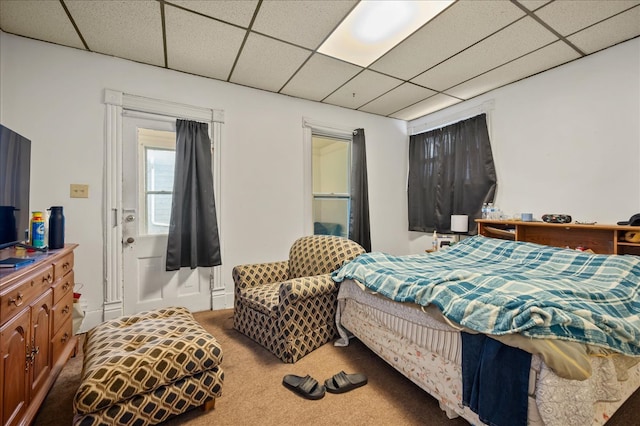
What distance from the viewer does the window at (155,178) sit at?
9.39ft

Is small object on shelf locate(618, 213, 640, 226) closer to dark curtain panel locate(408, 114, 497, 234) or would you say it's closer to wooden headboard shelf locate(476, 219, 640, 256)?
wooden headboard shelf locate(476, 219, 640, 256)

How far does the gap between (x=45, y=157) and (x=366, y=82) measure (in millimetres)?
3163

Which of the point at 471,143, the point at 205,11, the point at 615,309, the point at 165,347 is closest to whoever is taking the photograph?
the point at 615,309

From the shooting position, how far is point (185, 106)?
3.00 m

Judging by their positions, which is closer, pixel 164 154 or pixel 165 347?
pixel 165 347

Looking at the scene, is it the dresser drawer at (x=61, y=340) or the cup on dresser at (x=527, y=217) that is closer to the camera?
the dresser drawer at (x=61, y=340)

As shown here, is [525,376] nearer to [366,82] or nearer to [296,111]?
[366,82]

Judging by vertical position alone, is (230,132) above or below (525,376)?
above

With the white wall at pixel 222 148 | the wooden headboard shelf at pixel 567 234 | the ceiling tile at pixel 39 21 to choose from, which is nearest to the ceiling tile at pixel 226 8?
the ceiling tile at pixel 39 21

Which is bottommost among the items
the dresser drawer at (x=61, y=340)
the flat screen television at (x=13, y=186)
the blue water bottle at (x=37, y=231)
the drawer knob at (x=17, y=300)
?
the dresser drawer at (x=61, y=340)

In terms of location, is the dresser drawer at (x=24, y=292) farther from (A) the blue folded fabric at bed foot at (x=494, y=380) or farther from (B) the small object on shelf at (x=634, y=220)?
(B) the small object on shelf at (x=634, y=220)

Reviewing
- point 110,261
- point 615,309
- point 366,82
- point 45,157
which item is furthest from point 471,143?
point 45,157

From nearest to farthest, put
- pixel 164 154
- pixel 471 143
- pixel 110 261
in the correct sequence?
pixel 110 261, pixel 164 154, pixel 471 143

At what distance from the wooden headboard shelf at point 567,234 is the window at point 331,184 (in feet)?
5.83
